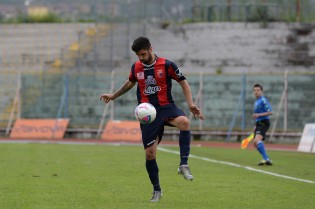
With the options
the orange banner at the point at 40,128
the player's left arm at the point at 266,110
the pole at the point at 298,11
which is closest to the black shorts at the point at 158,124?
the player's left arm at the point at 266,110

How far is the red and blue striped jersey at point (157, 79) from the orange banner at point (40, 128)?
22880 millimetres

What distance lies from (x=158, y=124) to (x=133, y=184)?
103 inches

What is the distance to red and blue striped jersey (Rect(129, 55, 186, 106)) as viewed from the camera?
37.4ft

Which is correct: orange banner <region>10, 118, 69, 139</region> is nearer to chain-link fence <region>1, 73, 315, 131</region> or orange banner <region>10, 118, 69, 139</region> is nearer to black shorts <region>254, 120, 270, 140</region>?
chain-link fence <region>1, 73, 315, 131</region>

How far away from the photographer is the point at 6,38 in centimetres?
4284

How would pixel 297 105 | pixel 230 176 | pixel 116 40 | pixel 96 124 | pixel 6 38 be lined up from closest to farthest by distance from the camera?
pixel 230 176 < pixel 297 105 < pixel 96 124 < pixel 116 40 < pixel 6 38

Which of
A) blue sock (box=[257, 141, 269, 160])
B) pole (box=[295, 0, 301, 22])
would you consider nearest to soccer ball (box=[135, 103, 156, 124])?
blue sock (box=[257, 141, 269, 160])

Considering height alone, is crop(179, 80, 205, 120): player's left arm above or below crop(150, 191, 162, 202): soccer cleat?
above

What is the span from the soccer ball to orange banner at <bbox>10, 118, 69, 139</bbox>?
23145 mm

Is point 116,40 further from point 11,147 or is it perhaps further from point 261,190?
point 261,190

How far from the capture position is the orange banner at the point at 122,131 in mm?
33062

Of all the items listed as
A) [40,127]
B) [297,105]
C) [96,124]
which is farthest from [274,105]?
[40,127]

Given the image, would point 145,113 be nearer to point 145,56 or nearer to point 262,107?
point 145,56

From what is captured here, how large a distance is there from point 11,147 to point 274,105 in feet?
39.0
